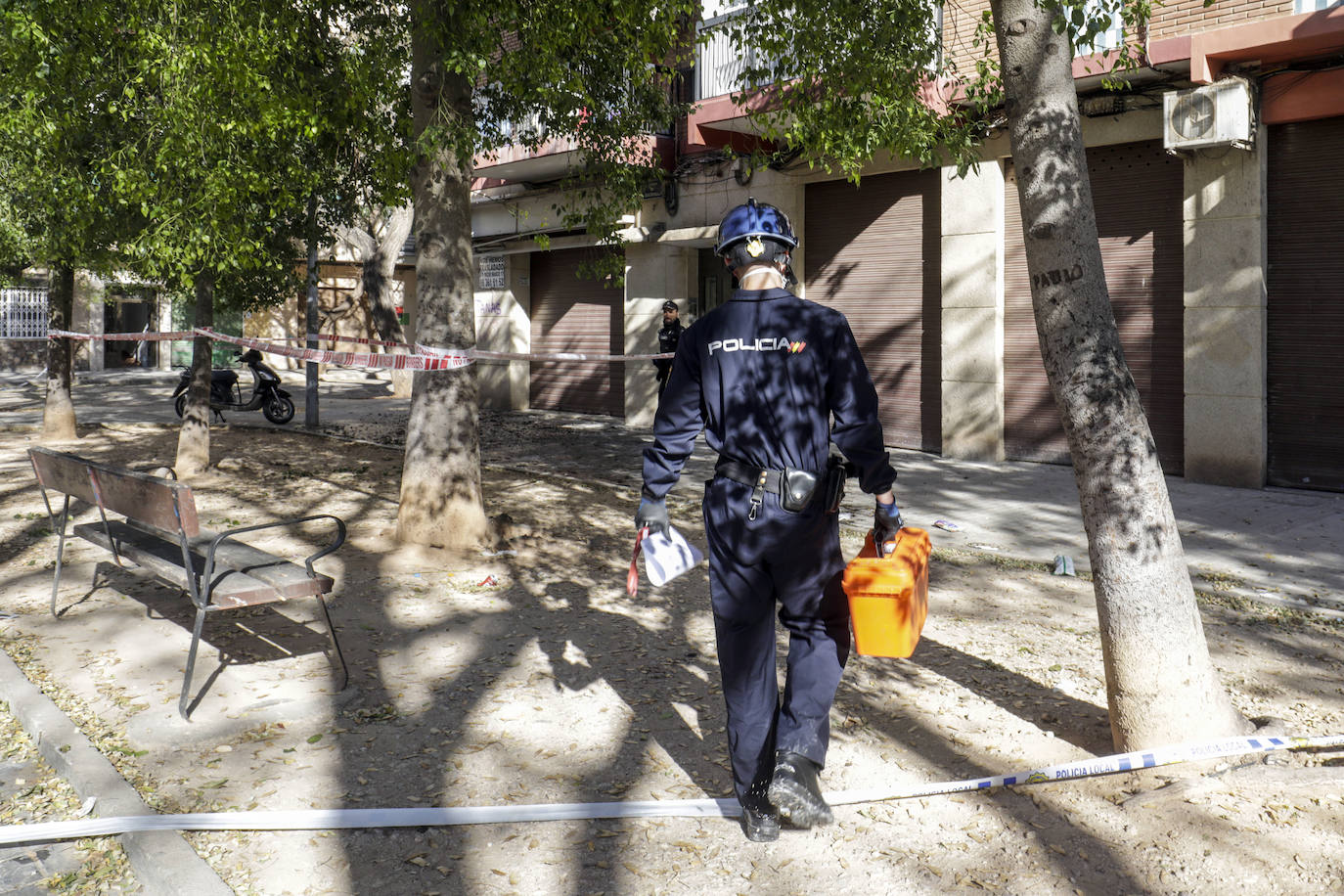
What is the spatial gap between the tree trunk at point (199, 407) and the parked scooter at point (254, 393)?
3896 mm

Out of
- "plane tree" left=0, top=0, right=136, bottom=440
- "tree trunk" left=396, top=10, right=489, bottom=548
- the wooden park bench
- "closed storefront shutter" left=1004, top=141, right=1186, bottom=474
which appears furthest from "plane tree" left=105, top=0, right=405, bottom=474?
"closed storefront shutter" left=1004, top=141, right=1186, bottom=474

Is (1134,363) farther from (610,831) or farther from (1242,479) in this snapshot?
(610,831)

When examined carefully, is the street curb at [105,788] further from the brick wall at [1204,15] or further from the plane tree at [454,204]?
the brick wall at [1204,15]

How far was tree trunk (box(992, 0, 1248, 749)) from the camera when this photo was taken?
12.5 feet

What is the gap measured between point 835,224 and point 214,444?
8.36 m

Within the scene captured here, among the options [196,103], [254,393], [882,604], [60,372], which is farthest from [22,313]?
[882,604]

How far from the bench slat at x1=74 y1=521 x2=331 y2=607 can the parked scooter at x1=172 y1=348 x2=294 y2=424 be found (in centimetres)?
1005

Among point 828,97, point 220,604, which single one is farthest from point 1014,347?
point 220,604

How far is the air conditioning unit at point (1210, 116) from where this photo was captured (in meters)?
10.2

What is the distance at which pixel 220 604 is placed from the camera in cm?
472

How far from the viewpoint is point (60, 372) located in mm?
14375

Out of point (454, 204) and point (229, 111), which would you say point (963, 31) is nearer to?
point (454, 204)

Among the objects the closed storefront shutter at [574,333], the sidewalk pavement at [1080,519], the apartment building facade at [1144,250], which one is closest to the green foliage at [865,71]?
the apartment building facade at [1144,250]

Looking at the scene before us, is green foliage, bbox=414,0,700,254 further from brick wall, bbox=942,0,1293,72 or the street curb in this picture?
the street curb
